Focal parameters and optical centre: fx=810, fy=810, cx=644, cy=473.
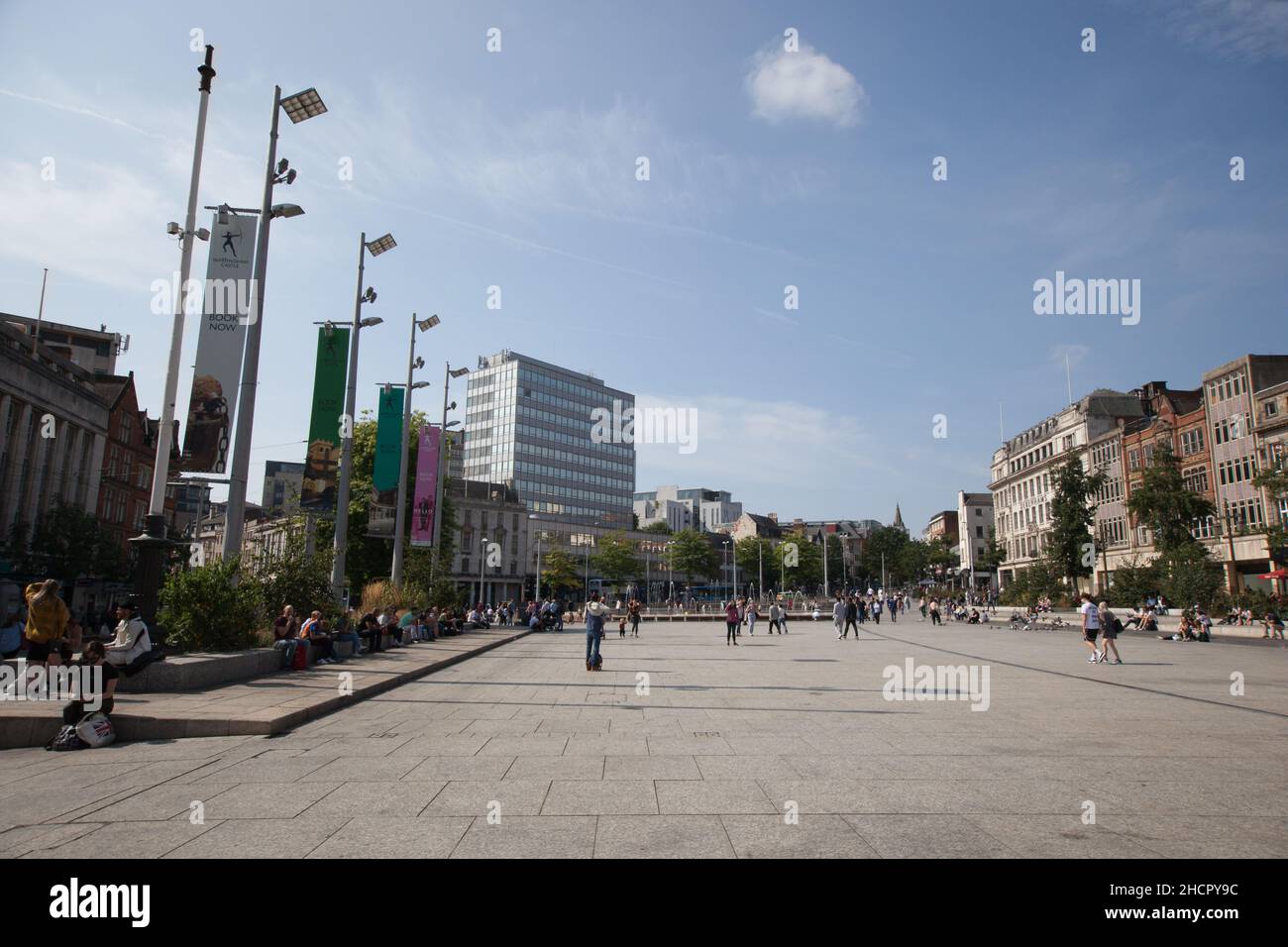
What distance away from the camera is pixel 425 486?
32.2 meters

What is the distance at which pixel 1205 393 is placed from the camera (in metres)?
55.2

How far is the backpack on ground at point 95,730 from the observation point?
877 cm

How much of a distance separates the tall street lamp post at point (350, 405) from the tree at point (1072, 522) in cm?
4968

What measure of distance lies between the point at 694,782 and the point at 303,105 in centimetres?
1642

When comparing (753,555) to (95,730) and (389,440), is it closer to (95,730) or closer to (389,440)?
(389,440)

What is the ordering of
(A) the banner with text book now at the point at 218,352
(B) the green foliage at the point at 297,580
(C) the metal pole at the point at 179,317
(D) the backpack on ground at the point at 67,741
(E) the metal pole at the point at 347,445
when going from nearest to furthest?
(D) the backpack on ground at the point at 67,741, (C) the metal pole at the point at 179,317, (A) the banner with text book now at the point at 218,352, (B) the green foliage at the point at 297,580, (E) the metal pole at the point at 347,445

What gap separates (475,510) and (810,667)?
3357 inches

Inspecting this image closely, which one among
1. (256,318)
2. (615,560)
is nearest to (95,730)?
(256,318)

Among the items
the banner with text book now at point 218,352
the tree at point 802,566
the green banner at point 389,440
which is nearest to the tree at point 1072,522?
the green banner at point 389,440

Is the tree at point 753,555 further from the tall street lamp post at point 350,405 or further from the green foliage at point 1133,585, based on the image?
the tall street lamp post at point 350,405

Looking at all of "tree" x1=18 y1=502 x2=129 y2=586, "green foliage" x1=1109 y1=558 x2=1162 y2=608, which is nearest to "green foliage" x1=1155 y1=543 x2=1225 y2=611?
"green foliage" x1=1109 y1=558 x2=1162 y2=608

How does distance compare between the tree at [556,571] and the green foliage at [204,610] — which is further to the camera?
the tree at [556,571]
